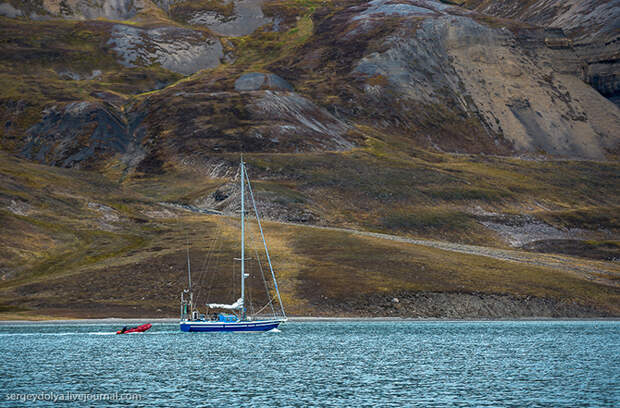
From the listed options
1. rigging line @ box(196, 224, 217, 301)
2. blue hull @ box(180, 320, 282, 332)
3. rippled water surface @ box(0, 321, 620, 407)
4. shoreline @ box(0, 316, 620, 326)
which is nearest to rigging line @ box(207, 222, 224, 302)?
rigging line @ box(196, 224, 217, 301)

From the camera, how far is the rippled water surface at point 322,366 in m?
46.6

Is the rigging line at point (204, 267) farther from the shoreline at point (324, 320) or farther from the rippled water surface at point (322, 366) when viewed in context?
the rippled water surface at point (322, 366)

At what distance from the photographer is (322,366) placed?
61.9 m

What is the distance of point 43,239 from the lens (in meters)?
141

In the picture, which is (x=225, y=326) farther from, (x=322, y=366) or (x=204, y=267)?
(x=204, y=267)

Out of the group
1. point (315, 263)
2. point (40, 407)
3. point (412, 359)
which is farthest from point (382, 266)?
point (40, 407)

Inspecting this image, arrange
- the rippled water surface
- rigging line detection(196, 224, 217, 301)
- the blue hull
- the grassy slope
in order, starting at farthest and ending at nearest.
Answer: rigging line detection(196, 224, 217, 301)
the grassy slope
the blue hull
the rippled water surface

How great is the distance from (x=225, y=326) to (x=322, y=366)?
27522 mm

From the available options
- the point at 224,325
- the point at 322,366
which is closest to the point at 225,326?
the point at 224,325

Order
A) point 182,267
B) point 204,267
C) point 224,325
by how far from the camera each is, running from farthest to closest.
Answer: point 182,267 → point 204,267 → point 224,325

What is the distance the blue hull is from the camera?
87.1m

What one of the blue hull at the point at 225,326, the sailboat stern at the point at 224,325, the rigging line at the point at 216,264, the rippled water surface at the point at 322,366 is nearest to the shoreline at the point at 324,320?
the rippled water surface at the point at 322,366

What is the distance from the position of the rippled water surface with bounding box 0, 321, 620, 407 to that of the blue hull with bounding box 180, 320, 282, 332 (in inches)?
53.2

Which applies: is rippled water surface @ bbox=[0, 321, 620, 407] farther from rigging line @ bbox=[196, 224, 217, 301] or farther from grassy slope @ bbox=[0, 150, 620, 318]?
rigging line @ bbox=[196, 224, 217, 301]
